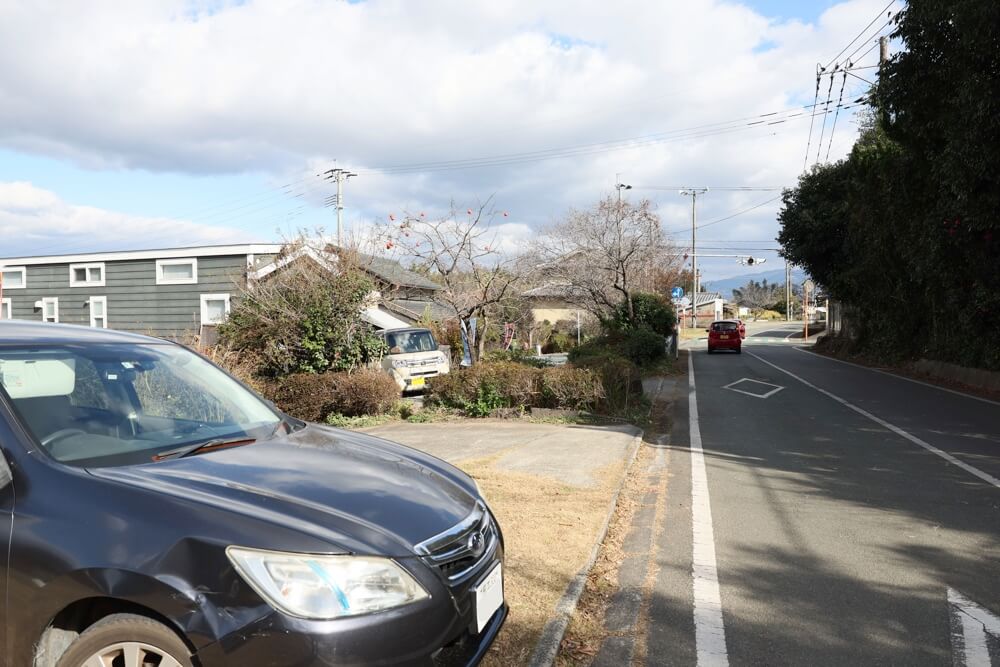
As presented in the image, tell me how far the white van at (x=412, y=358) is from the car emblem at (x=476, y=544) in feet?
38.4

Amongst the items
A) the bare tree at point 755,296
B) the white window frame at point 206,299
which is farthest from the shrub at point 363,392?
the bare tree at point 755,296

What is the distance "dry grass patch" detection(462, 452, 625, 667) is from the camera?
3.72 meters

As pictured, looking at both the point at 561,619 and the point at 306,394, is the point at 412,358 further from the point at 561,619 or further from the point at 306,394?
the point at 561,619

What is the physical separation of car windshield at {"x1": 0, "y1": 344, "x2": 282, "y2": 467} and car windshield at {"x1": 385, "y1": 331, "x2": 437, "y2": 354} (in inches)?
462

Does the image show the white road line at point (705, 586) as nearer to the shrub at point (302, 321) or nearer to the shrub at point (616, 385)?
the shrub at point (616, 385)

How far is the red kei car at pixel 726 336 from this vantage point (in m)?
33.2

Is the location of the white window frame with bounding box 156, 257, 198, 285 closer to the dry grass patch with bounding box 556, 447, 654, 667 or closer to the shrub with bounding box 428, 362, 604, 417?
the shrub with bounding box 428, 362, 604, 417

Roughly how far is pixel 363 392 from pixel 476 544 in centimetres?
853

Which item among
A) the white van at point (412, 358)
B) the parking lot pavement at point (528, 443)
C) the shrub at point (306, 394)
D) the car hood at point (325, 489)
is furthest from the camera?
the white van at point (412, 358)

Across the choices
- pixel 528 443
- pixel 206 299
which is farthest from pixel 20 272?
pixel 528 443

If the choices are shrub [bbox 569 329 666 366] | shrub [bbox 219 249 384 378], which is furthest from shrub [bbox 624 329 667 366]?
shrub [bbox 219 249 384 378]

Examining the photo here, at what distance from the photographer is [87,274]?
2253 cm

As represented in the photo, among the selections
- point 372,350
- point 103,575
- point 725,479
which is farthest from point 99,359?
point 372,350

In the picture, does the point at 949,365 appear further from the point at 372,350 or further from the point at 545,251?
the point at 372,350
